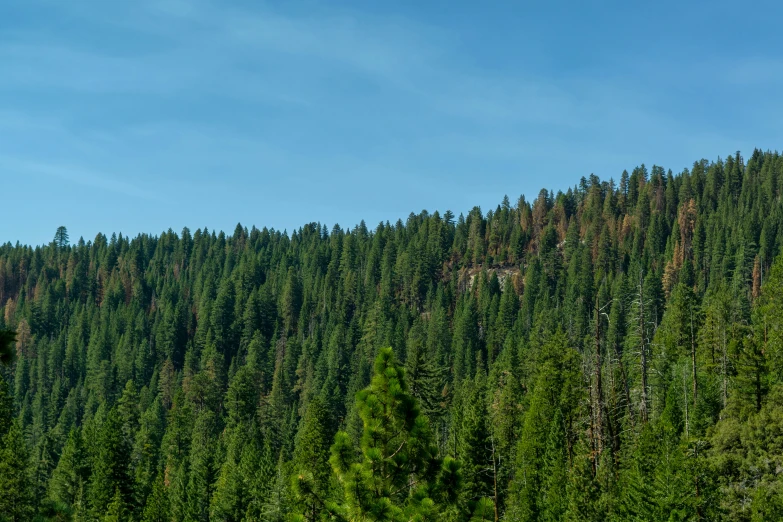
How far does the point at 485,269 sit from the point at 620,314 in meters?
60.0

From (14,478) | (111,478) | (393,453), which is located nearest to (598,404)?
(393,453)

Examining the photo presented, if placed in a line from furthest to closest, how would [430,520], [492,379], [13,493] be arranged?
[492,379] < [13,493] < [430,520]

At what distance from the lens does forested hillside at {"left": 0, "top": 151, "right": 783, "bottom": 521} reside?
3519 cm

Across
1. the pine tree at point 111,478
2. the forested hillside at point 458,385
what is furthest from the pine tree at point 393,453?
the pine tree at point 111,478

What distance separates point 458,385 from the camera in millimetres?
110125

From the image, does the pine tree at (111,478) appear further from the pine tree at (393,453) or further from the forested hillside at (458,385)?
the pine tree at (393,453)

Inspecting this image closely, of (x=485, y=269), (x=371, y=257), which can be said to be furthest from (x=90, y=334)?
(x=485, y=269)

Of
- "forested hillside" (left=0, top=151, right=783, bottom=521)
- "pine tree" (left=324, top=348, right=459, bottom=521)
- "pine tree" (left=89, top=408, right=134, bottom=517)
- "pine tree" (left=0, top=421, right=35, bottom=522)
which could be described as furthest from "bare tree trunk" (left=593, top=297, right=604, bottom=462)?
"pine tree" (left=89, top=408, right=134, bottom=517)

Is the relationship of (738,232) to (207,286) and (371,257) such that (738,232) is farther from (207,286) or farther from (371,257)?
(207,286)

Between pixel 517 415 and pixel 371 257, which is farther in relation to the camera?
pixel 371 257

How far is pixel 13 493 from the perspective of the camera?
184 ft

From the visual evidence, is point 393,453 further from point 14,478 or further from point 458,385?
point 458,385

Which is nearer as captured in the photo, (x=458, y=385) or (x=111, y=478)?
(x=111, y=478)

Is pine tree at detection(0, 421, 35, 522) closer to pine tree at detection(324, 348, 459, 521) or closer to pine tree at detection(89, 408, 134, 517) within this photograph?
pine tree at detection(89, 408, 134, 517)
